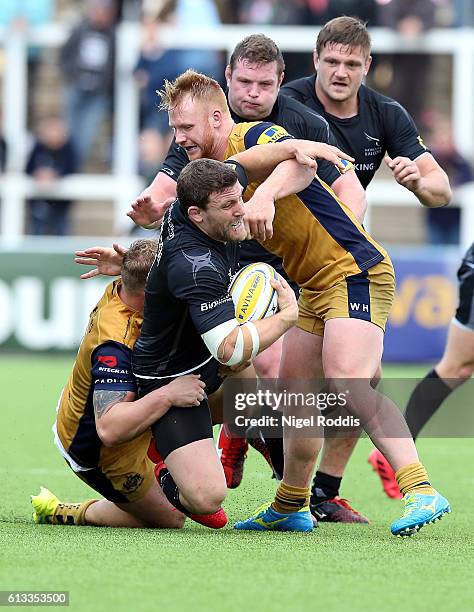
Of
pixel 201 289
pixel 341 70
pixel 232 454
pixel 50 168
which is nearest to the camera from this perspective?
pixel 201 289

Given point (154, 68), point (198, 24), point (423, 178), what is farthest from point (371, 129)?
point (198, 24)

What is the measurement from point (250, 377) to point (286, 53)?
975 cm

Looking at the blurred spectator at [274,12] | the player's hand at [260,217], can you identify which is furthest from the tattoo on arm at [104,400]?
the blurred spectator at [274,12]

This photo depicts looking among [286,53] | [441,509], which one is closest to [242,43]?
[441,509]

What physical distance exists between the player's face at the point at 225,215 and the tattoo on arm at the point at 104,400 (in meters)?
0.88

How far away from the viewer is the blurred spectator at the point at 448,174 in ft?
52.0

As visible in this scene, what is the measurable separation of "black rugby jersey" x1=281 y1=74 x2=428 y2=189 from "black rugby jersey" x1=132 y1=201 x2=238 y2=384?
133 centimetres

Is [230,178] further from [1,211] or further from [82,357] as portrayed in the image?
[1,211]

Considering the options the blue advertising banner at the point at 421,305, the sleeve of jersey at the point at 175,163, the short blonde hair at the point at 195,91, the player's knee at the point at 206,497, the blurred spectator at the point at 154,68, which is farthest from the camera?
the blurred spectator at the point at 154,68

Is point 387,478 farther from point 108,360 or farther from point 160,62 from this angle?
point 160,62

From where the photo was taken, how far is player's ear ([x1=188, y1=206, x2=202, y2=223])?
5684 millimetres

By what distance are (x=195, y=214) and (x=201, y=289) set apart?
13.2 inches

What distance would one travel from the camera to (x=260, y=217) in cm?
570

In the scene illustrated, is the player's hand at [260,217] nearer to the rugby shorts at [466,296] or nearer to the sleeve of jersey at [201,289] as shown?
the sleeve of jersey at [201,289]
